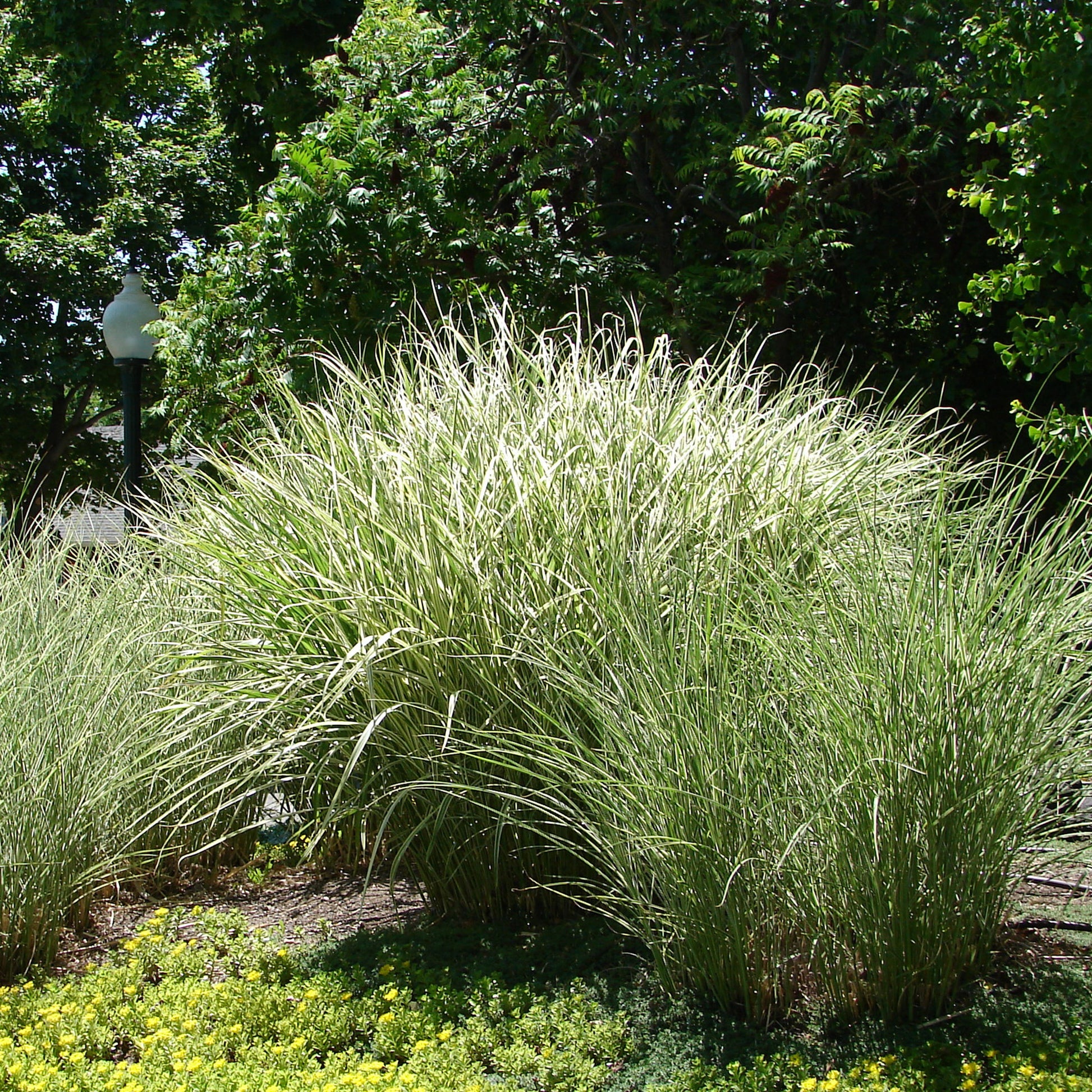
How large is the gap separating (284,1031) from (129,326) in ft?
20.2

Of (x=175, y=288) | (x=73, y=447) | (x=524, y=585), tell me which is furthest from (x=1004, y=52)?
(x=73, y=447)

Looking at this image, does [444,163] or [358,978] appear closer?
[358,978]

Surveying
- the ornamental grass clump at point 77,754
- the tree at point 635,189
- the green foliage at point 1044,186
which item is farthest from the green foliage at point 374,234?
the green foliage at point 1044,186

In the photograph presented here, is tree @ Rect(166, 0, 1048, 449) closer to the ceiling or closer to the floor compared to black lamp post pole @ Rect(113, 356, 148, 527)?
closer to the ceiling

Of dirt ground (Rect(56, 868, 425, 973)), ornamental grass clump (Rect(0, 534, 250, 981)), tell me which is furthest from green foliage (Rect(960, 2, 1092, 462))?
ornamental grass clump (Rect(0, 534, 250, 981))

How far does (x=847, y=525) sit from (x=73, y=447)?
16.0m

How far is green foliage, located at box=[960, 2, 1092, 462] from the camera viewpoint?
4.28 metres

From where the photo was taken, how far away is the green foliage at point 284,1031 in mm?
2600

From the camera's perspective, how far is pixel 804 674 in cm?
272

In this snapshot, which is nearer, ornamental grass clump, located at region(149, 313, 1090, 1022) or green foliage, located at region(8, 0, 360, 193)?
ornamental grass clump, located at region(149, 313, 1090, 1022)

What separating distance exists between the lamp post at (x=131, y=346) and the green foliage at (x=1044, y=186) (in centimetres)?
543

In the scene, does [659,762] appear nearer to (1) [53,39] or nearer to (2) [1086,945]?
(2) [1086,945]

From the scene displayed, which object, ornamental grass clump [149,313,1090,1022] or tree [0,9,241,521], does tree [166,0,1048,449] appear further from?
tree [0,9,241,521]

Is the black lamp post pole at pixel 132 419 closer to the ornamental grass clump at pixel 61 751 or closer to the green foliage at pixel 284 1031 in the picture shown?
the ornamental grass clump at pixel 61 751
